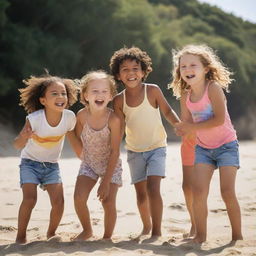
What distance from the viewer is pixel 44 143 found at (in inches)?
165

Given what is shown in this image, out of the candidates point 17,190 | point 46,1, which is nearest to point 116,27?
point 46,1

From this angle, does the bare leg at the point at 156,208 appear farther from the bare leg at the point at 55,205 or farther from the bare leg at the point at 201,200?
the bare leg at the point at 55,205

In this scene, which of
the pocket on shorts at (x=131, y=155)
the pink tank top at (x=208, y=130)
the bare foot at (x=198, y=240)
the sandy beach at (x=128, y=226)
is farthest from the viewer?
the pocket on shorts at (x=131, y=155)

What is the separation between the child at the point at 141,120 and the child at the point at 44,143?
51cm

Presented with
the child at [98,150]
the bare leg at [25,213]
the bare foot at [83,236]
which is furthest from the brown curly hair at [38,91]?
the bare foot at [83,236]

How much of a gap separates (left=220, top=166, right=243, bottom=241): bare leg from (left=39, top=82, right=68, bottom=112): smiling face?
4.94 feet

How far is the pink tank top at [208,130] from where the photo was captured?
3.88 m

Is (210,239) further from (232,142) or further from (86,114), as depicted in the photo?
(86,114)

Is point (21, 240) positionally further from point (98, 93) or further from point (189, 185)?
point (189, 185)

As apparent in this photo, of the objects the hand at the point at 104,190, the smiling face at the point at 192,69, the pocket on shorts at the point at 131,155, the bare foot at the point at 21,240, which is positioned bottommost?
the bare foot at the point at 21,240

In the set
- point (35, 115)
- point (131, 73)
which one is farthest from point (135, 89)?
point (35, 115)

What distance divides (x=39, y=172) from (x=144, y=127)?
1.03 m

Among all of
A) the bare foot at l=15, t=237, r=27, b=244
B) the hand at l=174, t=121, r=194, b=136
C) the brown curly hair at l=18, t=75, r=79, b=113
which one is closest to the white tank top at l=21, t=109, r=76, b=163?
the brown curly hair at l=18, t=75, r=79, b=113

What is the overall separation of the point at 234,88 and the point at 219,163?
21736 mm
